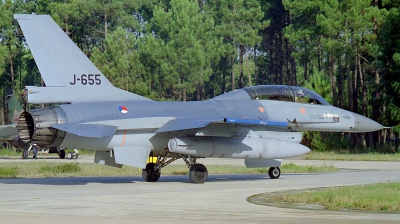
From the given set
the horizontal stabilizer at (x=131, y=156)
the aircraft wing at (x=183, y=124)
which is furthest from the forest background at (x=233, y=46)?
the horizontal stabilizer at (x=131, y=156)

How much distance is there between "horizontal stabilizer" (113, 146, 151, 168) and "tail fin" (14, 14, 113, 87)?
208cm

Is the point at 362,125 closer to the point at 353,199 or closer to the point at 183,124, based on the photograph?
the point at 183,124

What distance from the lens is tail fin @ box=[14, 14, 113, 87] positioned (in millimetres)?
18250

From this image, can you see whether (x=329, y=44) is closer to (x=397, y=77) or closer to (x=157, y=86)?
(x=397, y=77)

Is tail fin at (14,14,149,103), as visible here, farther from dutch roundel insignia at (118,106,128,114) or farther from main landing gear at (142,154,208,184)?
main landing gear at (142,154,208,184)

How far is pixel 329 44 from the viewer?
163ft

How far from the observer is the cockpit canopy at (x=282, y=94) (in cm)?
2128

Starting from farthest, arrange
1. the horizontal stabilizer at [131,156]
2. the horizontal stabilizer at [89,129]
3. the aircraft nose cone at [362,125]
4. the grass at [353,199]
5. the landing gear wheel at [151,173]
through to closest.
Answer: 1. the aircraft nose cone at [362,125]
2. the landing gear wheel at [151,173]
3. the horizontal stabilizer at [131,156]
4. the horizontal stabilizer at [89,129]
5. the grass at [353,199]

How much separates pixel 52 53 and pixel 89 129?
2.62 m

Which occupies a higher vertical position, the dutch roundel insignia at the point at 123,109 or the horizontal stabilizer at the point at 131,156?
the dutch roundel insignia at the point at 123,109

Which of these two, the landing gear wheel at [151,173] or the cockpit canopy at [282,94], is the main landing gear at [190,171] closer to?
the landing gear wheel at [151,173]

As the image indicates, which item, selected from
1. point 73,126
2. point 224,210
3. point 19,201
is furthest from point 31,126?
point 224,210

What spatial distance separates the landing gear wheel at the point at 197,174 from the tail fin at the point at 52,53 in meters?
3.82

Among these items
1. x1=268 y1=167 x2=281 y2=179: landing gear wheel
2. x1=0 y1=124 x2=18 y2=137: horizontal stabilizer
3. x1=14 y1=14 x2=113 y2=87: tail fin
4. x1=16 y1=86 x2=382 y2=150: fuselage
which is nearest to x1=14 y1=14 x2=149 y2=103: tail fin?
x1=14 y1=14 x2=113 y2=87: tail fin
